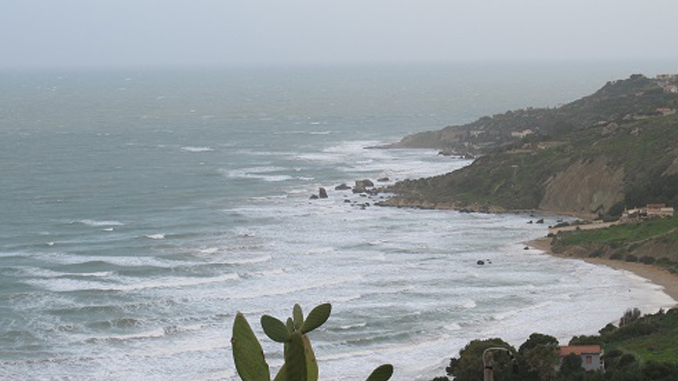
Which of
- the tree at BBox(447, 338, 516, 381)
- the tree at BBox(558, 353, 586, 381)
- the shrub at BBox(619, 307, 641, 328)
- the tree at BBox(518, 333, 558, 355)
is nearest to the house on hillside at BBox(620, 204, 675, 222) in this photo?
the shrub at BBox(619, 307, 641, 328)

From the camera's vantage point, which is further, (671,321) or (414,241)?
(414,241)

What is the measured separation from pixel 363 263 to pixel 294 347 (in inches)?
1974

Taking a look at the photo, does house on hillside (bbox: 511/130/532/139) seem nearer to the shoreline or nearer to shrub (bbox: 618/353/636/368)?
the shoreline

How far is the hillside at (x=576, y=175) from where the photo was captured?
74.8 meters

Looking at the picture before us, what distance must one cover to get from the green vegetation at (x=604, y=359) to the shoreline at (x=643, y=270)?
25.8 ft

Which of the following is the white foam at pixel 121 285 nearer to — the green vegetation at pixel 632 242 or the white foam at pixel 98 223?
the green vegetation at pixel 632 242

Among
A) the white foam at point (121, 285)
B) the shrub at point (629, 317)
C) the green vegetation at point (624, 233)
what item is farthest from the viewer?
the green vegetation at point (624, 233)

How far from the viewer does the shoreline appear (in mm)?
50688

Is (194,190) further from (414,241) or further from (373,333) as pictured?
(373,333)

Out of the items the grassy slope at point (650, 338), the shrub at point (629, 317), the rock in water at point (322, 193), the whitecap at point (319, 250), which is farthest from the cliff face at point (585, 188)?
the grassy slope at point (650, 338)

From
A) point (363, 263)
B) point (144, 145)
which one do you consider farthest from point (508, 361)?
point (144, 145)

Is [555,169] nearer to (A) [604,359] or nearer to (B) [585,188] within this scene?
(B) [585,188]

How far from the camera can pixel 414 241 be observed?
64.4m

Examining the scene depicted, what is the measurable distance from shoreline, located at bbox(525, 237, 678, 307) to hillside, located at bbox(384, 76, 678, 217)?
12993 mm
